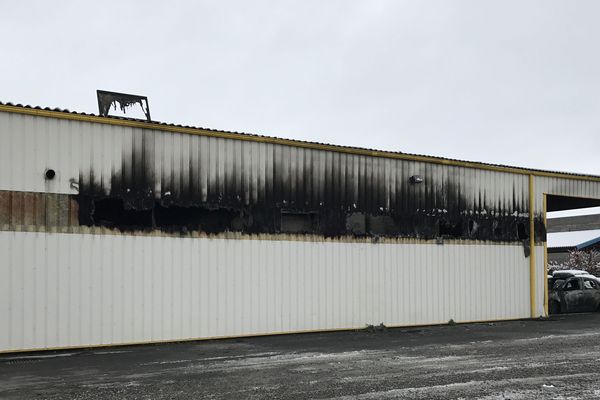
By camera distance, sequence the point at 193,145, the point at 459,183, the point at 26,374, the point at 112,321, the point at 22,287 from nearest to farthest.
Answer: the point at 26,374
the point at 22,287
the point at 112,321
the point at 193,145
the point at 459,183

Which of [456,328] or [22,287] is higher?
[22,287]

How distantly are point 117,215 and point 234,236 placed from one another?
8.94 ft

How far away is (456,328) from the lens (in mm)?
16297

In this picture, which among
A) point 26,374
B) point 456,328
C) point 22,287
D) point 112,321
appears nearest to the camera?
point 26,374

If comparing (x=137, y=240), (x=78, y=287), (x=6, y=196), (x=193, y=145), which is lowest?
(x=78, y=287)

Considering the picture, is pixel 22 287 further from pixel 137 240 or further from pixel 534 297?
pixel 534 297

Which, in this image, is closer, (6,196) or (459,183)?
(6,196)

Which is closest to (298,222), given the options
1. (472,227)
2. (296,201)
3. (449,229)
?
(296,201)

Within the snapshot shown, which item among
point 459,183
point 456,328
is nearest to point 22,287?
point 456,328

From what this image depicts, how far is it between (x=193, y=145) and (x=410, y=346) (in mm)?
6458

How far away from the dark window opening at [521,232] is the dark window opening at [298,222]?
24.4 feet

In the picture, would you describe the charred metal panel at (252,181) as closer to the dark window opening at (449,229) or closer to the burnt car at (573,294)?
the dark window opening at (449,229)

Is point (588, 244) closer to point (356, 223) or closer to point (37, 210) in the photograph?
point (356, 223)

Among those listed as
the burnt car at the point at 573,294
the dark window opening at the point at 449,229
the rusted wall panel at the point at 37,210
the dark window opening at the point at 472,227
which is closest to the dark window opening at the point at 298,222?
the dark window opening at the point at 449,229
